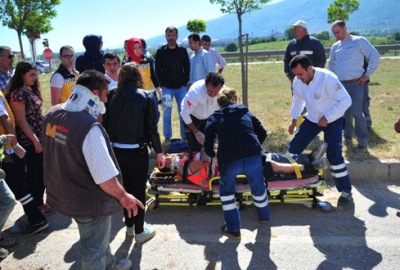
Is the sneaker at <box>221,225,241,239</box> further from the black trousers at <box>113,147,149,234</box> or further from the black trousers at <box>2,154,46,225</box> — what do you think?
the black trousers at <box>2,154,46,225</box>

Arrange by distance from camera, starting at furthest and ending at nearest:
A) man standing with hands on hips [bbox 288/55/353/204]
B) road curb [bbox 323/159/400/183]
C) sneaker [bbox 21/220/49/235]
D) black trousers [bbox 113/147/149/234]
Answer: road curb [bbox 323/159/400/183], man standing with hands on hips [bbox 288/55/353/204], sneaker [bbox 21/220/49/235], black trousers [bbox 113/147/149/234]

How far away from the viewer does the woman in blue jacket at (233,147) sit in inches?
151

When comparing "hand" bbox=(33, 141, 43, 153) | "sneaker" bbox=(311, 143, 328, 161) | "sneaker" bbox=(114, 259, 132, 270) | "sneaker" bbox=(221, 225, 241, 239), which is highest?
"hand" bbox=(33, 141, 43, 153)

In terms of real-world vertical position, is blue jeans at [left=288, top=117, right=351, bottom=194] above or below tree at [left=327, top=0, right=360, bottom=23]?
below

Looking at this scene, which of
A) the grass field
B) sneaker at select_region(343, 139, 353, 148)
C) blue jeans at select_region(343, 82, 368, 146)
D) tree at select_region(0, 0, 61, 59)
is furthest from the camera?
tree at select_region(0, 0, 61, 59)

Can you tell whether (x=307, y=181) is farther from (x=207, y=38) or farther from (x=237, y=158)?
(x=207, y=38)

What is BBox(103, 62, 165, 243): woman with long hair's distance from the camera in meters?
3.61

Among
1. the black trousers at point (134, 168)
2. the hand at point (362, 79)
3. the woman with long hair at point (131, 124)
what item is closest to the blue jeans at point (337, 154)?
the hand at point (362, 79)

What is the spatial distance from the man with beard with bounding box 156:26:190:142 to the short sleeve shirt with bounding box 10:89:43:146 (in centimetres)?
282

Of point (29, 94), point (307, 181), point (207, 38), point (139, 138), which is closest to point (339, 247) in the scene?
point (307, 181)

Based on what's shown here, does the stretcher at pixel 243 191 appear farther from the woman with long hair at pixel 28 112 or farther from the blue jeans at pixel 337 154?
the woman with long hair at pixel 28 112

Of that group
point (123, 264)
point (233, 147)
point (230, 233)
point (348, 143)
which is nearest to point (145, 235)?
point (123, 264)

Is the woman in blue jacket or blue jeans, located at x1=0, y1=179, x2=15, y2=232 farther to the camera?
the woman in blue jacket

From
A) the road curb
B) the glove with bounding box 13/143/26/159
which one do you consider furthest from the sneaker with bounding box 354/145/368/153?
the glove with bounding box 13/143/26/159
